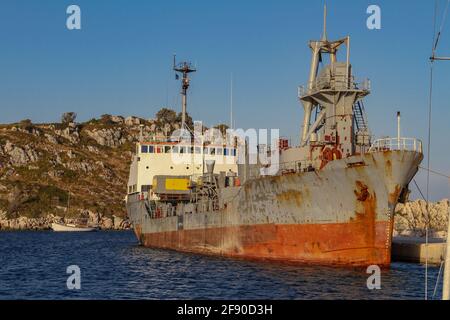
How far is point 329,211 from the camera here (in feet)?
99.8

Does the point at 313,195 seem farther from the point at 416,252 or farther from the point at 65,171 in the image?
the point at 65,171

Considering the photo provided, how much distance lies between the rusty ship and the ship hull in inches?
1.9

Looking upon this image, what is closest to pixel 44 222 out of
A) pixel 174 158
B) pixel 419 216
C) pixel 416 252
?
pixel 419 216

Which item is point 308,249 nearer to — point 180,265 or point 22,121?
point 180,265

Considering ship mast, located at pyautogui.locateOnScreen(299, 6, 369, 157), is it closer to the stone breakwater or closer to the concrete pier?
the concrete pier

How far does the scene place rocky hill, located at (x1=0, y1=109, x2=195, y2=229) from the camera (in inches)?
4683

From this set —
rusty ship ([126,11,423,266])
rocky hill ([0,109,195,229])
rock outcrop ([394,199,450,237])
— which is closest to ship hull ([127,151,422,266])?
rusty ship ([126,11,423,266])

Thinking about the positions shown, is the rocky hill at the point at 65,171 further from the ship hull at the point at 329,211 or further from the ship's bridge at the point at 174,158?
the ship hull at the point at 329,211

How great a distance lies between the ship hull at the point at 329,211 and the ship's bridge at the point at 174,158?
50.8ft

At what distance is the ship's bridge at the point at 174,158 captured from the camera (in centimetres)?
5119

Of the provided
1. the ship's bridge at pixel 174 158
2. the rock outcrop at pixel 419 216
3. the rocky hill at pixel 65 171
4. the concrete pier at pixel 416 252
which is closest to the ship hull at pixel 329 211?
the concrete pier at pixel 416 252

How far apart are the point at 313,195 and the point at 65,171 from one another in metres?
113

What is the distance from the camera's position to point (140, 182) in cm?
5219

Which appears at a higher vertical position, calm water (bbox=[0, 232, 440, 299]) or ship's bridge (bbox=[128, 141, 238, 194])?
ship's bridge (bbox=[128, 141, 238, 194])
